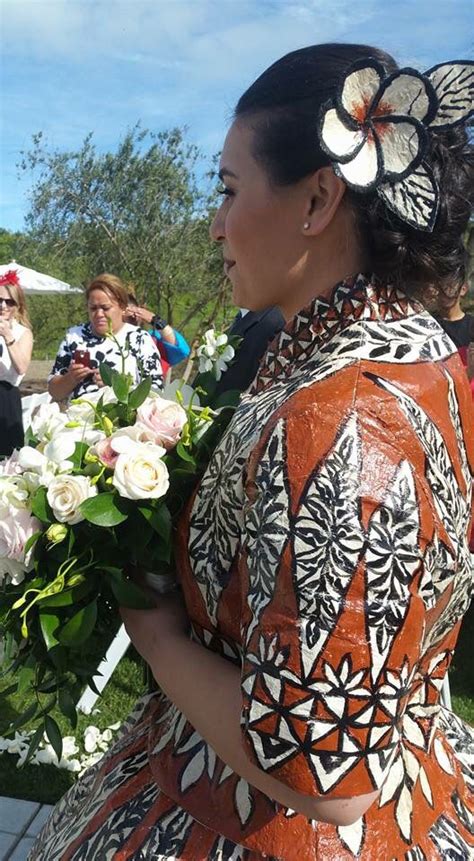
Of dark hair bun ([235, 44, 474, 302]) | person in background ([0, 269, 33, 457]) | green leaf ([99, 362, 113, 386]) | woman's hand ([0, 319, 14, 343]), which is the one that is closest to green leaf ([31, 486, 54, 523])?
green leaf ([99, 362, 113, 386])

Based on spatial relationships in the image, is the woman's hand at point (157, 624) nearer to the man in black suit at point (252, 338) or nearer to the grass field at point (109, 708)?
the man in black suit at point (252, 338)

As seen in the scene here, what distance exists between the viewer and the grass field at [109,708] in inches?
127

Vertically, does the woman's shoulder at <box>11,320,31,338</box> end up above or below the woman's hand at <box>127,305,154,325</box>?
below

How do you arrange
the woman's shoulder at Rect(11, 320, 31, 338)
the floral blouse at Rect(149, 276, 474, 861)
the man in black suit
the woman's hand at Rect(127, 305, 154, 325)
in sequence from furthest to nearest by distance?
the woman's hand at Rect(127, 305, 154, 325), the woman's shoulder at Rect(11, 320, 31, 338), the man in black suit, the floral blouse at Rect(149, 276, 474, 861)

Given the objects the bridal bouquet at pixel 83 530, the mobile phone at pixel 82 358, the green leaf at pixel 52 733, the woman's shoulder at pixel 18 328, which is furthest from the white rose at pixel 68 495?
the woman's shoulder at pixel 18 328

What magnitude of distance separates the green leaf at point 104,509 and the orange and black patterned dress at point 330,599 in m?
0.11

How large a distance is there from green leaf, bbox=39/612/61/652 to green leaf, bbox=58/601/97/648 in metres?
0.01

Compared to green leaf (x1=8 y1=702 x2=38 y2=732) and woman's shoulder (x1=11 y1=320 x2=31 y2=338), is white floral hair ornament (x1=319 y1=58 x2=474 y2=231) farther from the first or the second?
woman's shoulder (x1=11 y1=320 x2=31 y2=338)

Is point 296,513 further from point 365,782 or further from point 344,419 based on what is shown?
point 365,782

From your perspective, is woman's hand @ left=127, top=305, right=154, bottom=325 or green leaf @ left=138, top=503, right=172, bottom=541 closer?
green leaf @ left=138, top=503, right=172, bottom=541

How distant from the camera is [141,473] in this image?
1.23 m

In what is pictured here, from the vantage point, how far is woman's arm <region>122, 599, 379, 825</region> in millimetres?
967

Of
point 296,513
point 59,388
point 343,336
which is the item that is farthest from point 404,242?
point 59,388

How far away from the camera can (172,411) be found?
1.39 metres
